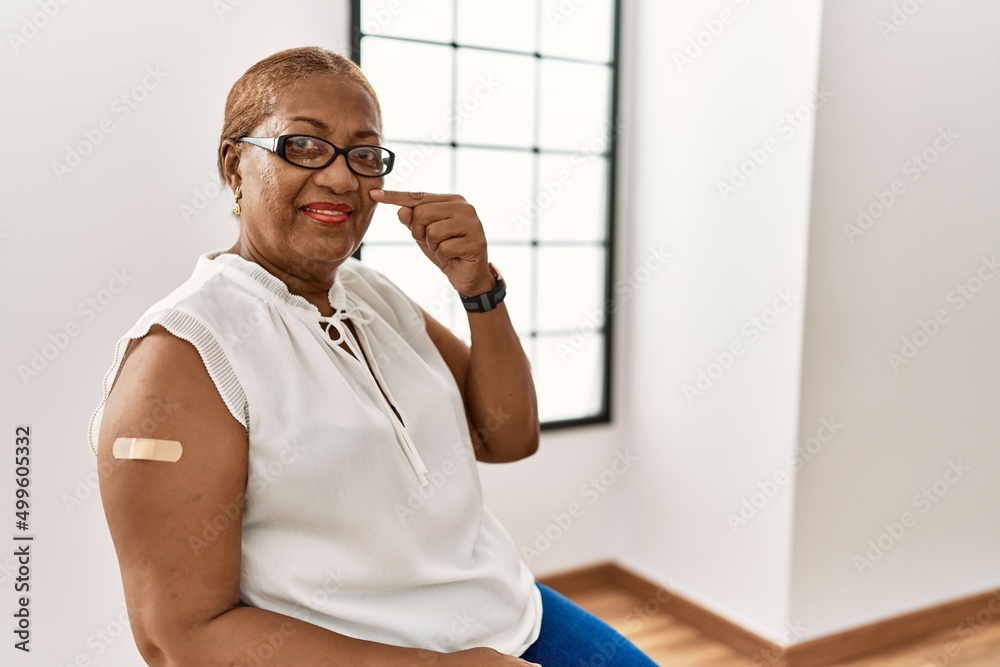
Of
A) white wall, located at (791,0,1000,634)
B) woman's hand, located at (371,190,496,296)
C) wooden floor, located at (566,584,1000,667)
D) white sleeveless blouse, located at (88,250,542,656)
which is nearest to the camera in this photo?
white sleeveless blouse, located at (88,250,542,656)

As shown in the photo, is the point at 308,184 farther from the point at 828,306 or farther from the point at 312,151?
the point at 828,306

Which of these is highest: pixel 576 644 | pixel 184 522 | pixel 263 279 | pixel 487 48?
pixel 487 48

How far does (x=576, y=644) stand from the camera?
55.7 inches

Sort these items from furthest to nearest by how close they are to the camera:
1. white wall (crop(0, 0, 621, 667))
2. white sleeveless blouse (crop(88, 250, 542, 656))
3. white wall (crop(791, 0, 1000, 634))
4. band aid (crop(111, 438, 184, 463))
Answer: white wall (crop(791, 0, 1000, 634))
white wall (crop(0, 0, 621, 667))
white sleeveless blouse (crop(88, 250, 542, 656))
band aid (crop(111, 438, 184, 463))

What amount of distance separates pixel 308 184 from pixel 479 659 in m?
0.75

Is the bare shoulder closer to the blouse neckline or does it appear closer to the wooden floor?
the blouse neckline

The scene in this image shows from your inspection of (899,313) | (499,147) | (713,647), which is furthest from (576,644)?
(499,147)

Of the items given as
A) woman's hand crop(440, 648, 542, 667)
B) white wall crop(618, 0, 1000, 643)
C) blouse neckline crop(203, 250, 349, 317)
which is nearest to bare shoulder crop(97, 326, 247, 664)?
blouse neckline crop(203, 250, 349, 317)

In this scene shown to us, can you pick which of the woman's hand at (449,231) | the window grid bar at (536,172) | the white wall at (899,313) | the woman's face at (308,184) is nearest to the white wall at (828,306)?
the white wall at (899,313)

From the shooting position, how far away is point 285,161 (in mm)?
1196

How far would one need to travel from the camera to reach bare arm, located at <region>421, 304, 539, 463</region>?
4.93ft

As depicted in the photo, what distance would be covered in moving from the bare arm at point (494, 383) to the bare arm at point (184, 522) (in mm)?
560

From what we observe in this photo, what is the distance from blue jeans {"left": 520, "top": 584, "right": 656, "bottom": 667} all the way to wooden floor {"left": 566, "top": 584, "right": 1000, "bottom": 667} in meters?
1.13

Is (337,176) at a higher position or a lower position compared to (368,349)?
higher
